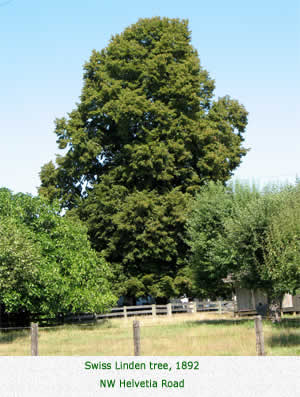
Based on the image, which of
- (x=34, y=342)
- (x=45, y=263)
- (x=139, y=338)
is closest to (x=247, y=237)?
(x=45, y=263)

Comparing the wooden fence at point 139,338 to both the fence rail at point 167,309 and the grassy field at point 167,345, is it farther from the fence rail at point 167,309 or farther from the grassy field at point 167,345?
the fence rail at point 167,309

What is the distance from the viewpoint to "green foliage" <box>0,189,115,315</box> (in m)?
26.4

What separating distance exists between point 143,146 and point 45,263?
10961mm

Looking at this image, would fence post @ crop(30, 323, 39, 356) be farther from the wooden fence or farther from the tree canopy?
the tree canopy

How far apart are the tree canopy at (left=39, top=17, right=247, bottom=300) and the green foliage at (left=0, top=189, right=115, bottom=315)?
392 centimetres

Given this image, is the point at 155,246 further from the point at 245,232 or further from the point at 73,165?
the point at 245,232

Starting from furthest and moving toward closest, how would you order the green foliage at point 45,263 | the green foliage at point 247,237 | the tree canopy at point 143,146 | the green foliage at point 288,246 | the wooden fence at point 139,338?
the tree canopy at point 143,146 < the green foliage at point 45,263 < the green foliage at point 247,237 < the green foliage at point 288,246 < the wooden fence at point 139,338

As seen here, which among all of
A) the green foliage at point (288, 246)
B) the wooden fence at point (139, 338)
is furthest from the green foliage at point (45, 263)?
the green foliage at point (288, 246)

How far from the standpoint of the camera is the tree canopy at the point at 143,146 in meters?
36.7

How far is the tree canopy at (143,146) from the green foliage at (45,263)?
3.92 metres

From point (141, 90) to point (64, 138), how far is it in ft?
23.5

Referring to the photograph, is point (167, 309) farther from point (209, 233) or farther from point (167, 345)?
point (167, 345)

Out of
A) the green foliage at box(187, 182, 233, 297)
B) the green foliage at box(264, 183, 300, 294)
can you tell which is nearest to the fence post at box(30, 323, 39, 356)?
the green foliage at box(264, 183, 300, 294)
